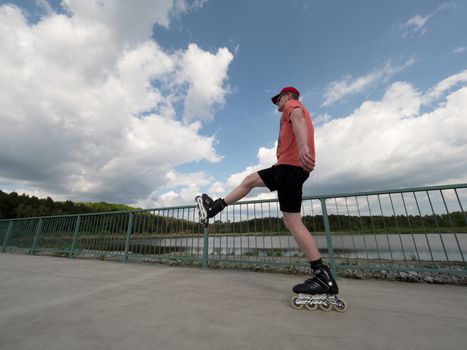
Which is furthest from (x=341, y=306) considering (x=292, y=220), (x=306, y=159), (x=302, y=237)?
(x=306, y=159)

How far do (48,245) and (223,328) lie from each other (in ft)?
25.2

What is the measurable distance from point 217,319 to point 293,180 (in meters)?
1.19

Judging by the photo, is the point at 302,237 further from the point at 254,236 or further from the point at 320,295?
the point at 254,236

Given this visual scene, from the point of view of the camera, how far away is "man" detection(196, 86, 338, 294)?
1662 mm

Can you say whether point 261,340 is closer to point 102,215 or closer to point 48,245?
point 102,215

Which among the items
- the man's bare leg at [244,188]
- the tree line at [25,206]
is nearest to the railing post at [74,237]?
the man's bare leg at [244,188]

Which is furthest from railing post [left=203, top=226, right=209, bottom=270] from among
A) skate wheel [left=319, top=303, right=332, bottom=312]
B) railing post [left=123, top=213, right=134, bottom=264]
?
skate wheel [left=319, top=303, right=332, bottom=312]

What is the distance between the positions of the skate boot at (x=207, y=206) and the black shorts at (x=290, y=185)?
0.61 m

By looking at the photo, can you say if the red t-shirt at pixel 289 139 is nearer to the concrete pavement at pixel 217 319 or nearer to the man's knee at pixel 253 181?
the man's knee at pixel 253 181

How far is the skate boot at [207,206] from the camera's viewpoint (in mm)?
2154

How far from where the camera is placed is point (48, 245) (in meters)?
6.39

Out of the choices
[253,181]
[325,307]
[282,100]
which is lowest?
[325,307]

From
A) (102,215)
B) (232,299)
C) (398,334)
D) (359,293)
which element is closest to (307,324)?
(398,334)

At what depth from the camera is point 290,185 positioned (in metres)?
1.83
